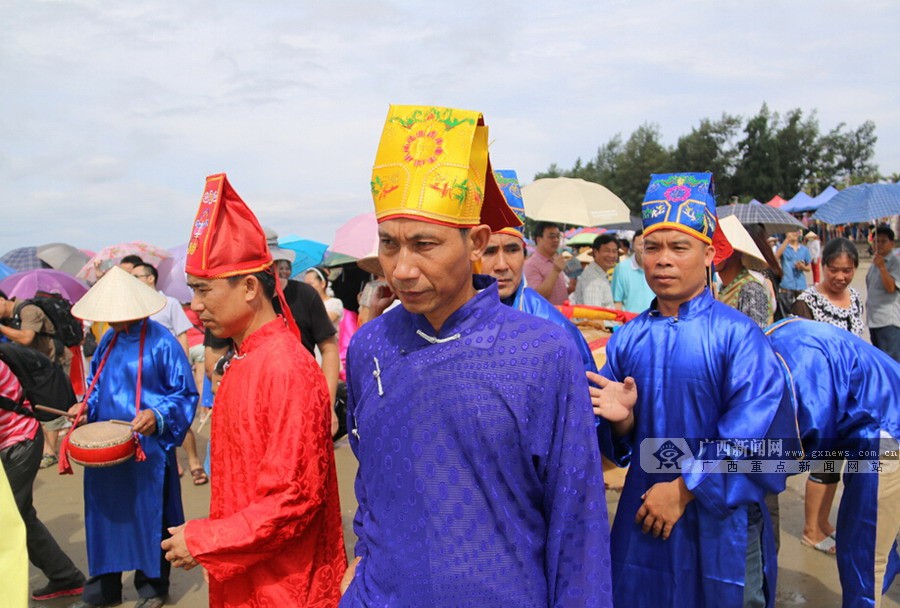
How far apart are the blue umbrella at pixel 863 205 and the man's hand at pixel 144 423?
1243cm

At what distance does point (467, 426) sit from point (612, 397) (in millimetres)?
973

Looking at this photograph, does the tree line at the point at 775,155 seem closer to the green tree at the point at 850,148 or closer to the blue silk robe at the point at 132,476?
the green tree at the point at 850,148

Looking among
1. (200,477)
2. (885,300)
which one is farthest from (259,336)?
(885,300)

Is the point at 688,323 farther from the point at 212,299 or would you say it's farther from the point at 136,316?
the point at 136,316

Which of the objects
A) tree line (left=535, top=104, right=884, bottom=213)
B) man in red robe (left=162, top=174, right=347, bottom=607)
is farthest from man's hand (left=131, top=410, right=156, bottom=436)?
tree line (left=535, top=104, right=884, bottom=213)

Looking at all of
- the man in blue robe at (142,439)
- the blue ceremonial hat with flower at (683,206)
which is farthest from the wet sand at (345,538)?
the blue ceremonial hat with flower at (683,206)

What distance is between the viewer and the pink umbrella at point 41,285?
830cm

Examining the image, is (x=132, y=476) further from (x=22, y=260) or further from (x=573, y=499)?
(x=22, y=260)

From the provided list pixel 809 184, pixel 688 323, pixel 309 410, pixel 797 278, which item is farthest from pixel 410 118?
pixel 809 184

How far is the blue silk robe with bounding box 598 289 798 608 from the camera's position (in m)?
2.28

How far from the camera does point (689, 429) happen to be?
241cm

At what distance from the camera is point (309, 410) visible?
2170mm

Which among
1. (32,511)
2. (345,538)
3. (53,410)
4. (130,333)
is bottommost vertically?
(345,538)

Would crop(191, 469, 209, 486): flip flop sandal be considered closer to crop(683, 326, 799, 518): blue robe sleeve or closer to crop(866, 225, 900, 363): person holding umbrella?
crop(683, 326, 799, 518): blue robe sleeve
